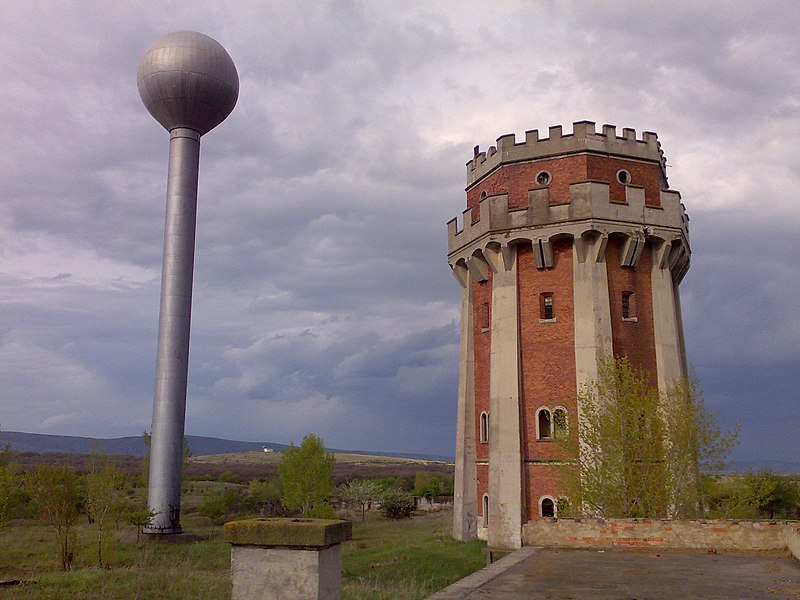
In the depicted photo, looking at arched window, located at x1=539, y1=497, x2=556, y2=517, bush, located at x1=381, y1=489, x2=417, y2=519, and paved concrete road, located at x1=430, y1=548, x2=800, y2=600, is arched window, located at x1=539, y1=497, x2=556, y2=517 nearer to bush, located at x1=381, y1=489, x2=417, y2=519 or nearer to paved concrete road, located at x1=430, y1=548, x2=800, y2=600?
paved concrete road, located at x1=430, y1=548, x2=800, y2=600

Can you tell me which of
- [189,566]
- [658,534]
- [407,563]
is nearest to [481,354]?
[407,563]

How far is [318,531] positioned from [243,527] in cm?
72

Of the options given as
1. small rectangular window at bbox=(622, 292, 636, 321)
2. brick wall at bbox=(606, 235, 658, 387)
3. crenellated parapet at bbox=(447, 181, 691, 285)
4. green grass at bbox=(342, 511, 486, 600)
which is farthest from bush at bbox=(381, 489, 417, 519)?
small rectangular window at bbox=(622, 292, 636, 321)

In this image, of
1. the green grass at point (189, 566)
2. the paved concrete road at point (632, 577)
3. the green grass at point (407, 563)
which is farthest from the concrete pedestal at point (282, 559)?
the green grass at point (407, 563)

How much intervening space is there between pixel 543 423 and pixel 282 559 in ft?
78.1

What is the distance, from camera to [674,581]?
11.4 metres

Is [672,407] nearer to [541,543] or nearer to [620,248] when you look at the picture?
[620,248]

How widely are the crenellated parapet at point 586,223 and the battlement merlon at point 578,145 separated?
82.0 inches

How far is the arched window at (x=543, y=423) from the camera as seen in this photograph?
28.5m

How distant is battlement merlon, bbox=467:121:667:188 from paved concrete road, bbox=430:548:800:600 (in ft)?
62.8

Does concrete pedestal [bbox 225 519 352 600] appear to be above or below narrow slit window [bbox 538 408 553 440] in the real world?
below

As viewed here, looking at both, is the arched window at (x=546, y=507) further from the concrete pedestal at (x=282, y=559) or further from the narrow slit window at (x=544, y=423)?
the concrete pedestal at (x=282, y=559)

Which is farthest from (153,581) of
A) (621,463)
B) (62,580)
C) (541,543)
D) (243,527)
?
(243,527)

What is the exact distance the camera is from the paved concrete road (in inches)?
401
